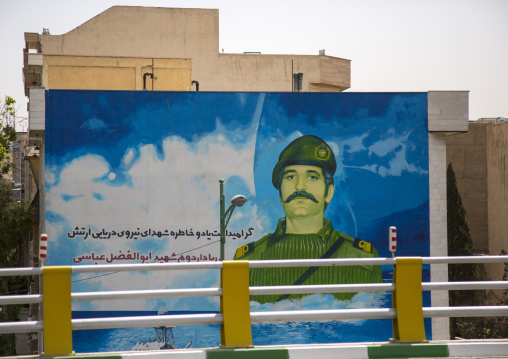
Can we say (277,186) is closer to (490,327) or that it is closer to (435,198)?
(435,198)

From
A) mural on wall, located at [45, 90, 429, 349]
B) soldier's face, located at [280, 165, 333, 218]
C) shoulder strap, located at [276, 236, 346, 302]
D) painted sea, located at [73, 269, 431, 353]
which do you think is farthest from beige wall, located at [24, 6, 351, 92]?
painted sea, located at [73, 269, 431, 353]

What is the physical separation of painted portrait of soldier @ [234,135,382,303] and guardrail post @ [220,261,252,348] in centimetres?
1576

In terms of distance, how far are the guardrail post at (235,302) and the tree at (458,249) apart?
96.9 ft

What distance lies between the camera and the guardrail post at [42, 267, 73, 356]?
621 centimetres

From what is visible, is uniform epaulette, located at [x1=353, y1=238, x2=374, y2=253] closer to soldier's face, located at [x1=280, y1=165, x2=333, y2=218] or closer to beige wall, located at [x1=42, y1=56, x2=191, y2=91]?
soldier's face, located at [x1=280, y1=165, x2=333, y2=218]

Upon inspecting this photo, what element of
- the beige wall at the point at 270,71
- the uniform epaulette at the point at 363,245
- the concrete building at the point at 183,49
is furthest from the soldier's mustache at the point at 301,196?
the beige wall at the point at 270,71

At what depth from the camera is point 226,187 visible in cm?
2256

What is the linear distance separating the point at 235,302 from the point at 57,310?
1.63 m

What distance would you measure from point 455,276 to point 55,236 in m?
21.0

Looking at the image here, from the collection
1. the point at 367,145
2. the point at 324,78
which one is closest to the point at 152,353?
the point at 367,145

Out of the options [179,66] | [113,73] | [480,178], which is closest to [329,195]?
[179,66]

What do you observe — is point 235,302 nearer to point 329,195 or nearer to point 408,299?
point 408,299

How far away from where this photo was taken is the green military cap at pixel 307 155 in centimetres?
2264

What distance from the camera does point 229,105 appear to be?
22781 mm
